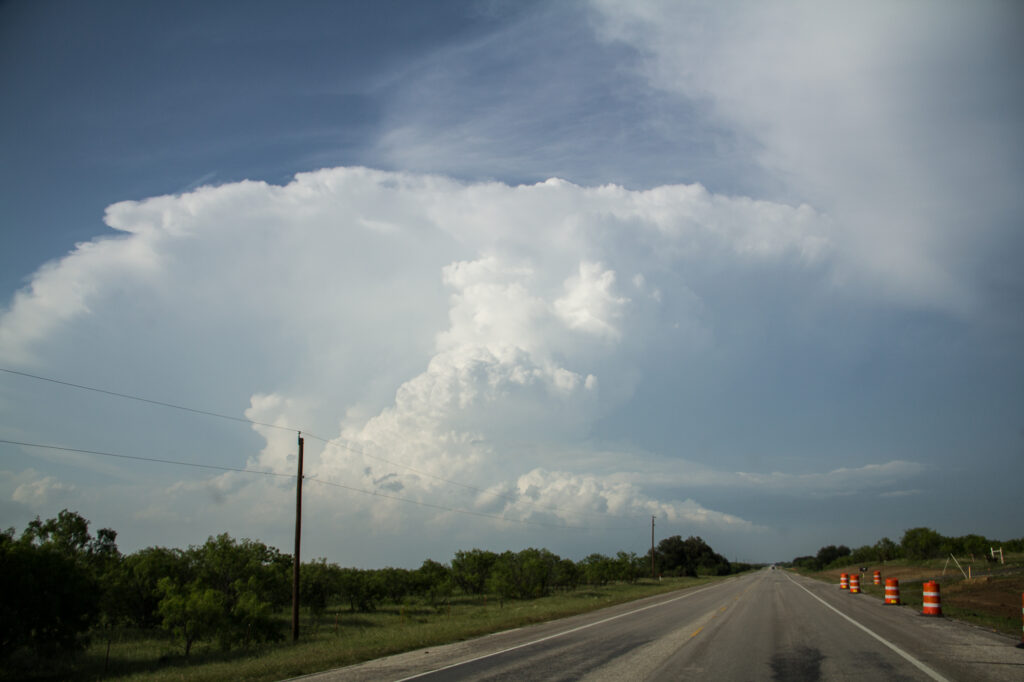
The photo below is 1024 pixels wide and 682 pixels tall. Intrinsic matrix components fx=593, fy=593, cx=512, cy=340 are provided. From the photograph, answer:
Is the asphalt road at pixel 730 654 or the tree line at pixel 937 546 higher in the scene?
the asphalt road at pixel 730 654

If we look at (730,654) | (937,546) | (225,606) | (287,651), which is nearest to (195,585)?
(225,606)

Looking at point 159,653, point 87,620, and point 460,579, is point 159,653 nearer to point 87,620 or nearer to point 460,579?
point 87,620

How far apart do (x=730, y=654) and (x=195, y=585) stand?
124 ft

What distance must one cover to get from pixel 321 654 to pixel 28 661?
25.4m

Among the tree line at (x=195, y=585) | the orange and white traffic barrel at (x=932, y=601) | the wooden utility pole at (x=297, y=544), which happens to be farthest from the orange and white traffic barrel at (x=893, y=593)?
the tree line at (x=195, y=585)

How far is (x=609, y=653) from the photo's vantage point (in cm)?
1343

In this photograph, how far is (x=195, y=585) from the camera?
38969 millimetres

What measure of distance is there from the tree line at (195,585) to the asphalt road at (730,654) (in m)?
22.7

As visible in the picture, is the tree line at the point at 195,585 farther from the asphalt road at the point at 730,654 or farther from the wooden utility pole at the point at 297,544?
the asphalt road at the point at 730,654

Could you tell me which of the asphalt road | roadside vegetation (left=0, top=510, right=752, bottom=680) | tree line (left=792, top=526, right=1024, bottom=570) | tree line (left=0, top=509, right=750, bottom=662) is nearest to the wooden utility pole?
roadside vegetation (left=0, top=510, right=752, bottom=680)

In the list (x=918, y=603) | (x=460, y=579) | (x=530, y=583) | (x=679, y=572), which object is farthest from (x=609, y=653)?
(x=679, y=572)

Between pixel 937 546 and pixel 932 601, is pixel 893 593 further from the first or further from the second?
pixel 937 546

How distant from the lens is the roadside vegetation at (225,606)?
23.1 m

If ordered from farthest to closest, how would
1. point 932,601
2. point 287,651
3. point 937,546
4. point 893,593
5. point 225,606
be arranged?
point 937,546
point 225,606
point 893,593
point 287,651
point 932,601
